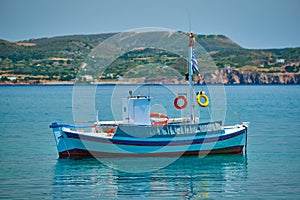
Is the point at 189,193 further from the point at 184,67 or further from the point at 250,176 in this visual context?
the point at 184,67

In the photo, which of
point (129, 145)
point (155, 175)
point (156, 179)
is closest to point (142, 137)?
point (129, 145)

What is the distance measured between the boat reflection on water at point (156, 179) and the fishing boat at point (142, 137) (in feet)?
1.70

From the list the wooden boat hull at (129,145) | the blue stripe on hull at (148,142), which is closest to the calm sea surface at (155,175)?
the wooden boat hull at (129,145)

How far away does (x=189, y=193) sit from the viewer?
27.5 m

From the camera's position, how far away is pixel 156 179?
99.1ft

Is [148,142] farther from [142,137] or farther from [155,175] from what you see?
[155,175]

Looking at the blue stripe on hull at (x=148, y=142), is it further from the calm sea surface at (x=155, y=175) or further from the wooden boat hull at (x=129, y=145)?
the calm sea surface at (x=155, y=175)

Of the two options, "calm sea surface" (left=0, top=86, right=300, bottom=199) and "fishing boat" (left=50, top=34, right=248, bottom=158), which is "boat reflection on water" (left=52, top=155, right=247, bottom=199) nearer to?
"calm sea surface" (left=0, top=86, right=300, bottom=199)

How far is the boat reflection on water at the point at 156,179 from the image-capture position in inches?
1075

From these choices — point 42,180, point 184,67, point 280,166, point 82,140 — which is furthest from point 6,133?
point 184,67

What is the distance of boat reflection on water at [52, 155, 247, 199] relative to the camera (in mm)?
27312

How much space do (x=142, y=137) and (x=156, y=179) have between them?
4.83 m

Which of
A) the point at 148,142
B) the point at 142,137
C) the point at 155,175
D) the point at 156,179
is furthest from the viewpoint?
the point at 148,142

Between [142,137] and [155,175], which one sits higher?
[142,137]
